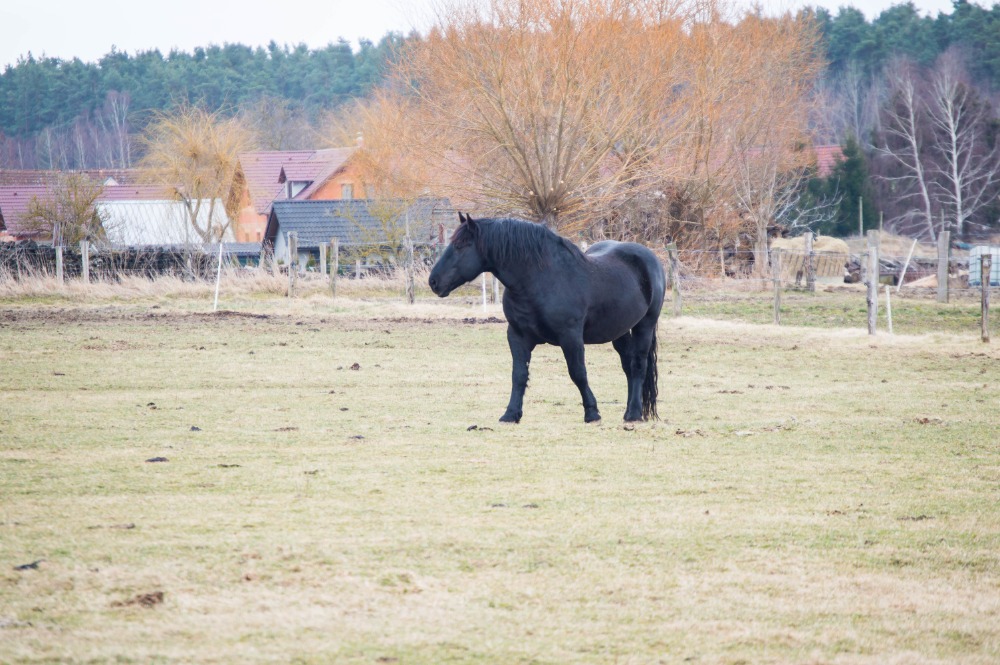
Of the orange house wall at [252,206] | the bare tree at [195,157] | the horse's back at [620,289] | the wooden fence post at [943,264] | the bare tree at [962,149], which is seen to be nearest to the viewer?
the horse's back at [620,289]

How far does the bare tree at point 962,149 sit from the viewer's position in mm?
47531

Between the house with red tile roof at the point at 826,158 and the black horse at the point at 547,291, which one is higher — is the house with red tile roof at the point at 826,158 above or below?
above

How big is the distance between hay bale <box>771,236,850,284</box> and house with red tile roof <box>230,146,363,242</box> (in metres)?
21.7

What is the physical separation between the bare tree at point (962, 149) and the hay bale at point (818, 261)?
13.2 m

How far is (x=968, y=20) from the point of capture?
77250mm

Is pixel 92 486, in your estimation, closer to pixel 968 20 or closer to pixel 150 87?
pixel 968 20

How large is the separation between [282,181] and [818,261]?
3318 centimetres

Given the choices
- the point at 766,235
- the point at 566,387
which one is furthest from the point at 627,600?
the point at 766,235

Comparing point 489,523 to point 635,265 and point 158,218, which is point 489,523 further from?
point 158,218

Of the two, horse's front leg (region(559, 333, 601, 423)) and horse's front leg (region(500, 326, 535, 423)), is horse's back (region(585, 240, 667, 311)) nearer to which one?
horse's front leg (region(559, 333, 601, 423))

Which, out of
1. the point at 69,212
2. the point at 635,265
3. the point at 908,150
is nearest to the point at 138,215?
the point at 69,212

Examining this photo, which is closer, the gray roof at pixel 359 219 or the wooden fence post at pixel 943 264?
the wooden fence post at pixel 943 264

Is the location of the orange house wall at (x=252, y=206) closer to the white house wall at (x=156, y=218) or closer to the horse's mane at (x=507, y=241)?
the white house wall at (x=156, y=218)

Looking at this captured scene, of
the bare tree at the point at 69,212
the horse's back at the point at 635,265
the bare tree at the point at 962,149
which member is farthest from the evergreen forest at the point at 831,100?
the horse's back at the point at 635,265
